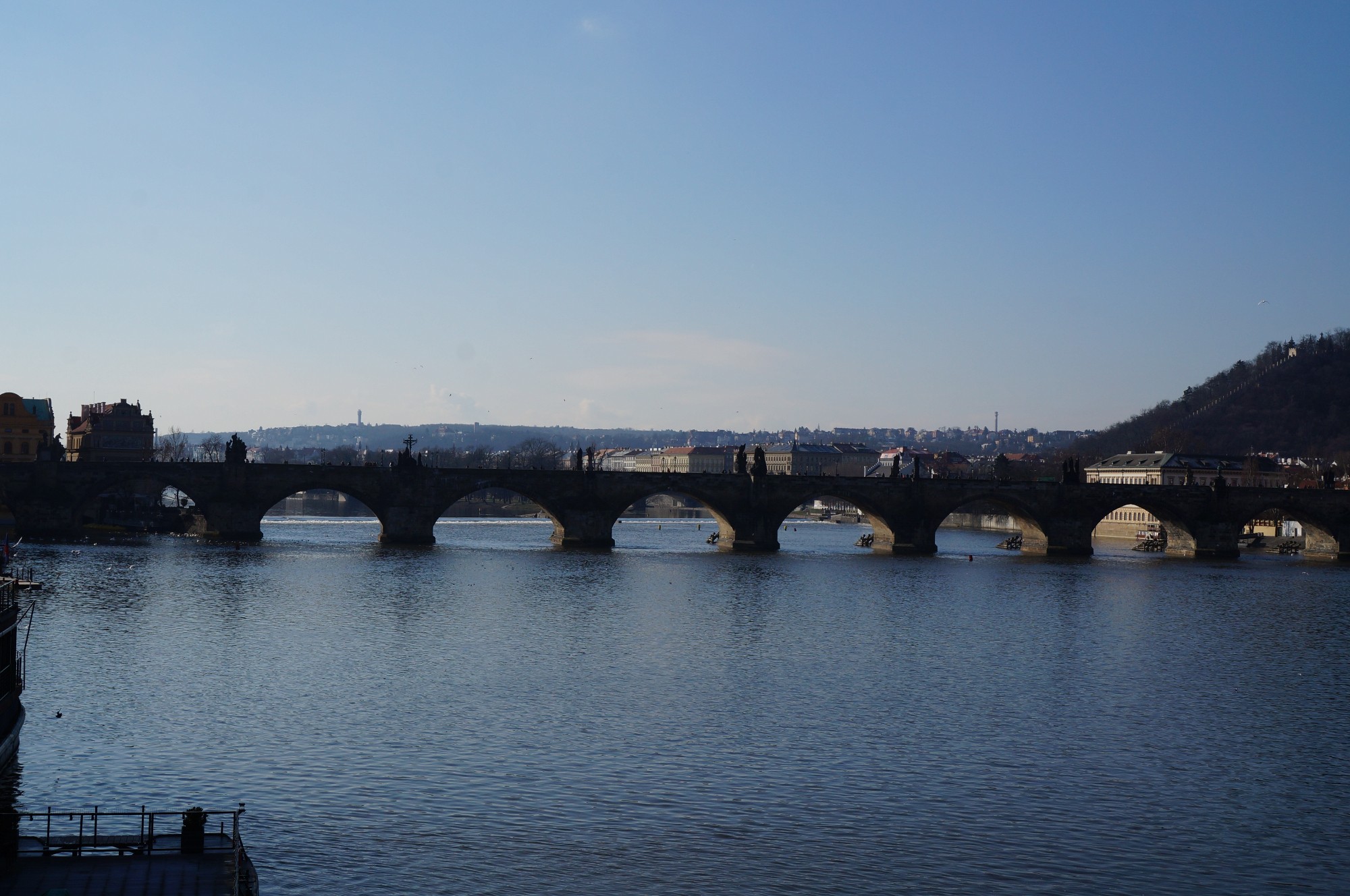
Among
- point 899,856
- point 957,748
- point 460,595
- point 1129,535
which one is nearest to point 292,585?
point 460,595

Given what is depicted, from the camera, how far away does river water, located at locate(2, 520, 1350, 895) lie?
22719 millimetres

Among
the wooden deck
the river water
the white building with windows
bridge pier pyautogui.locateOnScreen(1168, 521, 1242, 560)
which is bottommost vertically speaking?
the river water

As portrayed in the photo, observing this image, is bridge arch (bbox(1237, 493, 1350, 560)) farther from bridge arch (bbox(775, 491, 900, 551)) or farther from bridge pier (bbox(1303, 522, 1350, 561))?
bridge arch (bbox(775, 491, 900, 551))

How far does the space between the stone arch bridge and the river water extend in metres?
24.7

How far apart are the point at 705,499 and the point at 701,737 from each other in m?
62.1

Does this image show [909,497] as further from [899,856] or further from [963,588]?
[899,856]

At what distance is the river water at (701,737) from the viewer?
22.7 meters

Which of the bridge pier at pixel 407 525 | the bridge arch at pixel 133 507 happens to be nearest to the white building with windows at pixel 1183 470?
the bridge pier at pixel 407 525

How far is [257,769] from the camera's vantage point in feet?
88.6

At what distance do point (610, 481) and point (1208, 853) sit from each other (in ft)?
228

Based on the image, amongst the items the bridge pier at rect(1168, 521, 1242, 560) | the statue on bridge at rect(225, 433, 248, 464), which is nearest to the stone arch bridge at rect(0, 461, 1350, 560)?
the bridge pier at rect(1168, 521, 1242, 560)

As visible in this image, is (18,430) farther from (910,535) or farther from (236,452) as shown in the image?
(910,535)

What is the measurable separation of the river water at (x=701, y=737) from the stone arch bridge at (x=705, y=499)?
24.7 metres

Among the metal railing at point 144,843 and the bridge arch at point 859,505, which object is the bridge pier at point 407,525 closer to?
the bridge arch at point 859,505
